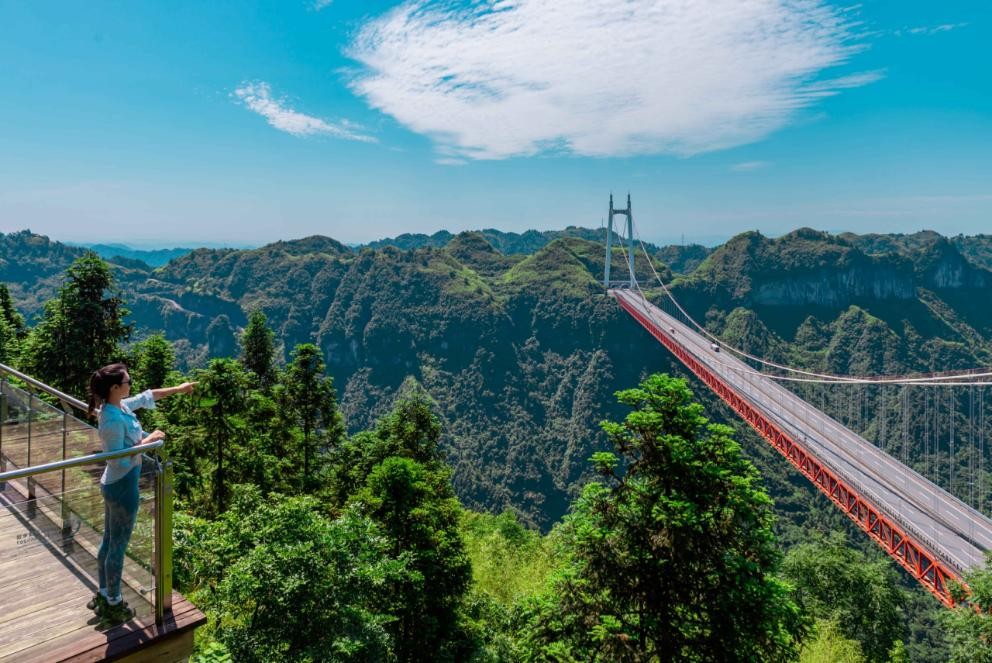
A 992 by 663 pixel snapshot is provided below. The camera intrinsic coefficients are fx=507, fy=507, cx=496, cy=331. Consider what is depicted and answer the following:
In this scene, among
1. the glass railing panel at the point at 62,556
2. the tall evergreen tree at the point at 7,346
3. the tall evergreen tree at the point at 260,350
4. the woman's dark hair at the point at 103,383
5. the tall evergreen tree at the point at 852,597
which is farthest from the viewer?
the tall evergreen tree at the point at 260,350

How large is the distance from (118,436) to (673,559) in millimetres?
8392

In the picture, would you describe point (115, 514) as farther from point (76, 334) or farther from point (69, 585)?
point (76, 334)

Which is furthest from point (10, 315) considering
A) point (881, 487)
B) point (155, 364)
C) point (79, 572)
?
point (881, 487)

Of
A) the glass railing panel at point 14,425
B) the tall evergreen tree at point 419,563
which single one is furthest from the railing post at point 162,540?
the tall evergreen tree at point 419,563

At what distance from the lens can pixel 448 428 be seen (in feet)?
508

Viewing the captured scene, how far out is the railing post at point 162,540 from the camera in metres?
4.25

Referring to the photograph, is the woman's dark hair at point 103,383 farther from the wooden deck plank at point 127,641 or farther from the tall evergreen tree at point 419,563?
the tall evergreen tree at point 419,563

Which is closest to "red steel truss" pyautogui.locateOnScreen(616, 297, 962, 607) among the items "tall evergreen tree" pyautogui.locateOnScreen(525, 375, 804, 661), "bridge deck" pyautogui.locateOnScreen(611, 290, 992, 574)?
"bridge deck" pyautogui.locateOnScreen(611, 290, 992, 574)

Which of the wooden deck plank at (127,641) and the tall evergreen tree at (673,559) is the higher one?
the wooden deck plank at (127,641)

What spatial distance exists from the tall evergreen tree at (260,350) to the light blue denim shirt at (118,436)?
78.1 feet

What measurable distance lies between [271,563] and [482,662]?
8619 millimetres

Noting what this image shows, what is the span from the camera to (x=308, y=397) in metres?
24.2

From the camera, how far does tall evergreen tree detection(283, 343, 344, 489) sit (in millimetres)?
24062

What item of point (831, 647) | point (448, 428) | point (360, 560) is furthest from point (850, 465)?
point (448, 428)
